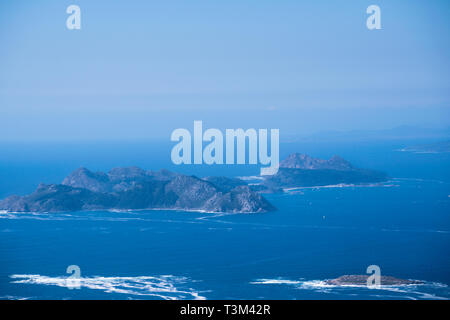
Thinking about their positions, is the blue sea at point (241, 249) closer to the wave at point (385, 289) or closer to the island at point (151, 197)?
the wave at point (385, 289)

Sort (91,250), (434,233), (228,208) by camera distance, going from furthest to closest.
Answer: (228,208)
(434,233)
(91,250)

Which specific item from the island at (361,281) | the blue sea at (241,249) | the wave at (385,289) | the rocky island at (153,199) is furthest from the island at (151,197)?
the island at (361,281)

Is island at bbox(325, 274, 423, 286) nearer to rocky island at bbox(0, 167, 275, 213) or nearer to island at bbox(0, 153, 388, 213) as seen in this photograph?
island at bbox(0, 153, 388, 213)

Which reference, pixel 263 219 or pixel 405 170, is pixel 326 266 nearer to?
pixel 263 219

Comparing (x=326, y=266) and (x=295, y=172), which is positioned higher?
(x=295, y=172)

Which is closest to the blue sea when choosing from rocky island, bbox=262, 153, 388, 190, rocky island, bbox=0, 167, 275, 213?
rocky island, bbox=0, 167, 275, 213
